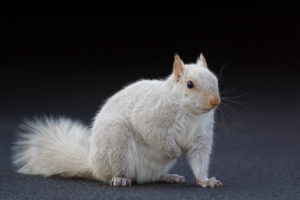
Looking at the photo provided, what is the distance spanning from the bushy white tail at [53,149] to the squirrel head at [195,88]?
3.02ft

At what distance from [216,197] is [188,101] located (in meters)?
0.64

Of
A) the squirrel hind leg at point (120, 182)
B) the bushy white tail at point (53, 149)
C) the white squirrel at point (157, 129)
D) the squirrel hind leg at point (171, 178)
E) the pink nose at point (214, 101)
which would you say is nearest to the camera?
the pink nose at point (214, 101)

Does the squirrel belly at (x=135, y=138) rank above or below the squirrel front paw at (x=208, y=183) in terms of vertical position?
above

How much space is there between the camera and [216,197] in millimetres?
4254

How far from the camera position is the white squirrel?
4488mm

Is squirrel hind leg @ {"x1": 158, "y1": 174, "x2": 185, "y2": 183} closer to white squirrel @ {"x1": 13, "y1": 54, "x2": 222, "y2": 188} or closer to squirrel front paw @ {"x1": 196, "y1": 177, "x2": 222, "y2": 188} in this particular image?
white squirrel @ {"x1": 13, "y1": 54, "x2": 222, "y2": 188}

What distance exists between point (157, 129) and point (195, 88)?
38 cm

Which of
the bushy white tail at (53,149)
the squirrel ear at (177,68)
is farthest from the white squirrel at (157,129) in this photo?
the bushy white tail at (53,149)

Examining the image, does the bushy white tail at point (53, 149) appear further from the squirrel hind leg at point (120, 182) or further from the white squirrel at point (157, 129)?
the squirrel hind leg at point (120, 182)

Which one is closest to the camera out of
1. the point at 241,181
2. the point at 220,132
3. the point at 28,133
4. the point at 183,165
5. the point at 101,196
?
the point at 101,196

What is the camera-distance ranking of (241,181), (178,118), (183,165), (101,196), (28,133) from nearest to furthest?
(101,196), (178,118), (241,181), (28,133), (183,165)

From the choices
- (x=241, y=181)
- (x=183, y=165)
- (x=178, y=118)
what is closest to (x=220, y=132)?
(x=183, y=165)

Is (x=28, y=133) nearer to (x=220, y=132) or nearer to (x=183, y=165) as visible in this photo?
(x=183, y=165)

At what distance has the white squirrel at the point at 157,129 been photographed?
449 cm
